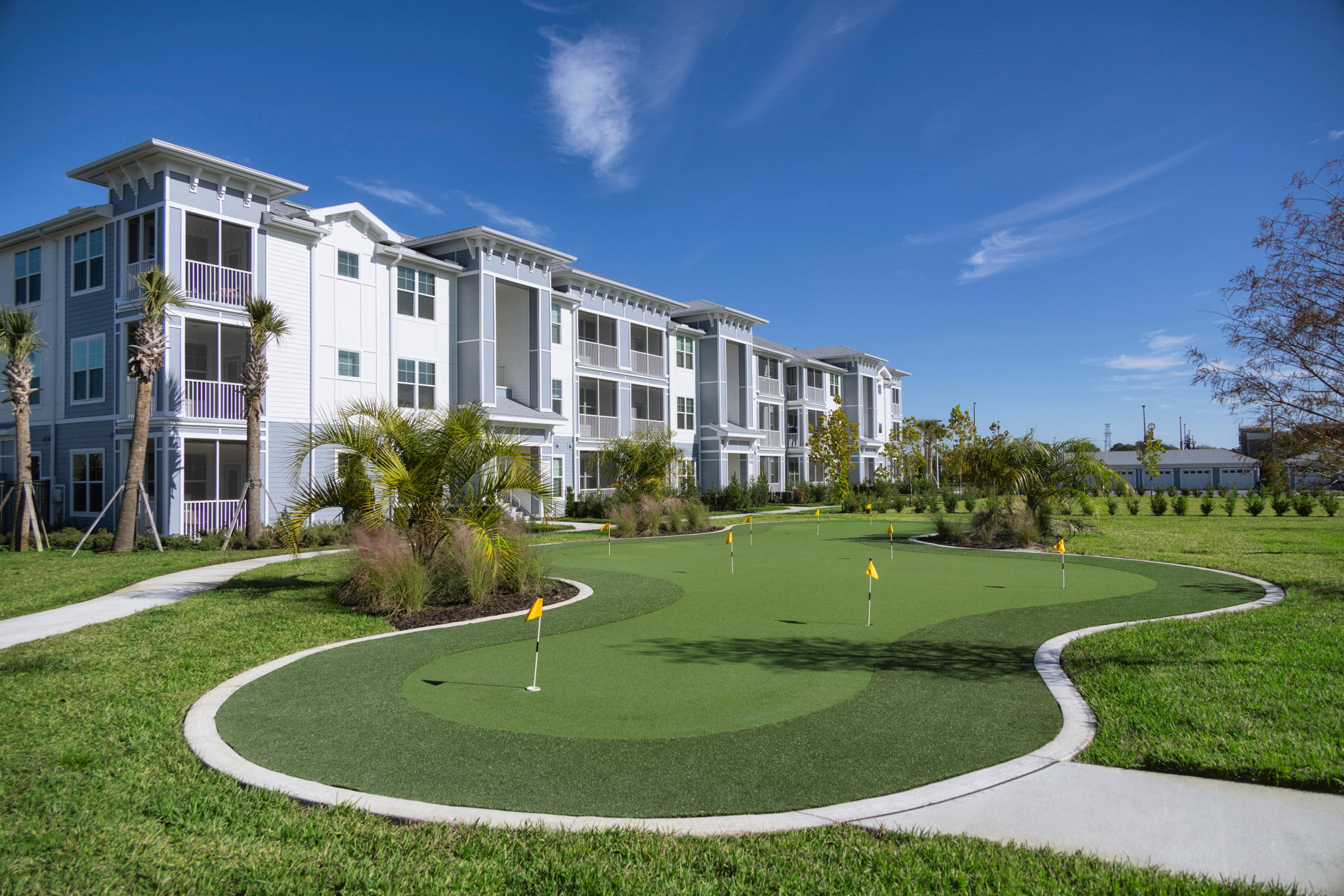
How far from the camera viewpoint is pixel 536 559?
1270cm

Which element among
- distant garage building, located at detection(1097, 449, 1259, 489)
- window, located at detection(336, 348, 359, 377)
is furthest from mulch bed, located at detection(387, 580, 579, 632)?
distant garage building, located at detection(1097, 449, 1259, 489)

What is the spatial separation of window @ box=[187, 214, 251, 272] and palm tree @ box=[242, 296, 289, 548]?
232 centimetres

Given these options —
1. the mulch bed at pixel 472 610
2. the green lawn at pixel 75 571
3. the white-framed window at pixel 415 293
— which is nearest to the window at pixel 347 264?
the white-framed window at pixel 415 293

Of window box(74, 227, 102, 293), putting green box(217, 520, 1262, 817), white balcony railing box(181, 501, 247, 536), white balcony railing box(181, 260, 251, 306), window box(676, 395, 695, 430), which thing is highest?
window box(74, 227, 102, 293)

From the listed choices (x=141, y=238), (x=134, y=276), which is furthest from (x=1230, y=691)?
(x=141, y=238)

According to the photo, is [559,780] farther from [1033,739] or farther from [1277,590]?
[1277,590]

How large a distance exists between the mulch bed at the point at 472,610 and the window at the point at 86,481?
56.8 ft

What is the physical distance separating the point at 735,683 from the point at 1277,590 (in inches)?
411

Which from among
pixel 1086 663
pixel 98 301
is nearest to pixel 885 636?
pixel 1086 663

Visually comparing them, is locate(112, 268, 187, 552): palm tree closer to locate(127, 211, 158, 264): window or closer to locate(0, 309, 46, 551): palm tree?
locate(127, 211, 158, 264): window

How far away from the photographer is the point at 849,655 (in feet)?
27.5

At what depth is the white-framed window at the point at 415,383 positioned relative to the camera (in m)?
26.9

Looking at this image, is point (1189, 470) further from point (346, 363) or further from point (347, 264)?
point (347, 264)

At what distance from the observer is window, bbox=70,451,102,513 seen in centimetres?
2236
